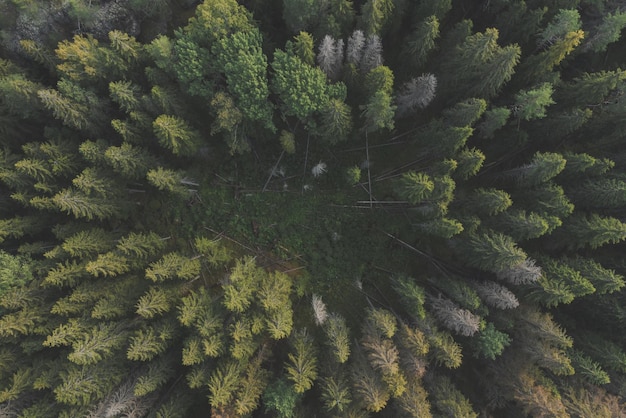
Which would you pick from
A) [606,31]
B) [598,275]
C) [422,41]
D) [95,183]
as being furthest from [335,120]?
Result: [598,275]

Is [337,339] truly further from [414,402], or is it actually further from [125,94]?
[125,94]

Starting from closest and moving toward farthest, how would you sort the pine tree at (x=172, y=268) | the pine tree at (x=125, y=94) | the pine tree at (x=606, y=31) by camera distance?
the pine tree at (x=606, y=31), the pine tree at (x=125, y=94), the pine tree at (x=172, y=268)

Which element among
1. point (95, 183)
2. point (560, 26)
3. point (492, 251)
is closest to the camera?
point (560, 26)

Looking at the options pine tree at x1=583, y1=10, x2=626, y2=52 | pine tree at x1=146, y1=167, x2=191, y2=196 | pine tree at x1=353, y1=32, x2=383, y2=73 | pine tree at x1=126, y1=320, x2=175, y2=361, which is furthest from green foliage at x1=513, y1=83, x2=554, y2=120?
pine tree at x1=126, y1=320, x2=175, y2=361

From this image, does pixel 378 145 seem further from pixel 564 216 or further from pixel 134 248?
pixel 134 248

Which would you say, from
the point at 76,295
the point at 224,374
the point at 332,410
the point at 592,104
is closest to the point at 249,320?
the point at 224,374

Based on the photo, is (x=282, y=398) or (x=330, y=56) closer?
(x=330, y=56)

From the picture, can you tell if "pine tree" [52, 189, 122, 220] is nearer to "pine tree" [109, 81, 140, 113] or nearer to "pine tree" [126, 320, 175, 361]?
"pine tree" [109, 81, 140, 113]

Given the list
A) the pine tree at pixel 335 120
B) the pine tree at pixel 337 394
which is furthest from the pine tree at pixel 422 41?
the pine tree at pixel 337 394

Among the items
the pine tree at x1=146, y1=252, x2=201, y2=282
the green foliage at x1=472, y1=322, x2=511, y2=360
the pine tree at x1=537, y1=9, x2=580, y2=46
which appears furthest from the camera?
the pine tree at x1=146, y1=252, x2=201, y2=282

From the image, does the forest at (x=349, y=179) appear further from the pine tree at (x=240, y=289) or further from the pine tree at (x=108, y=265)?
the pine tree at (x=240, y=289)
